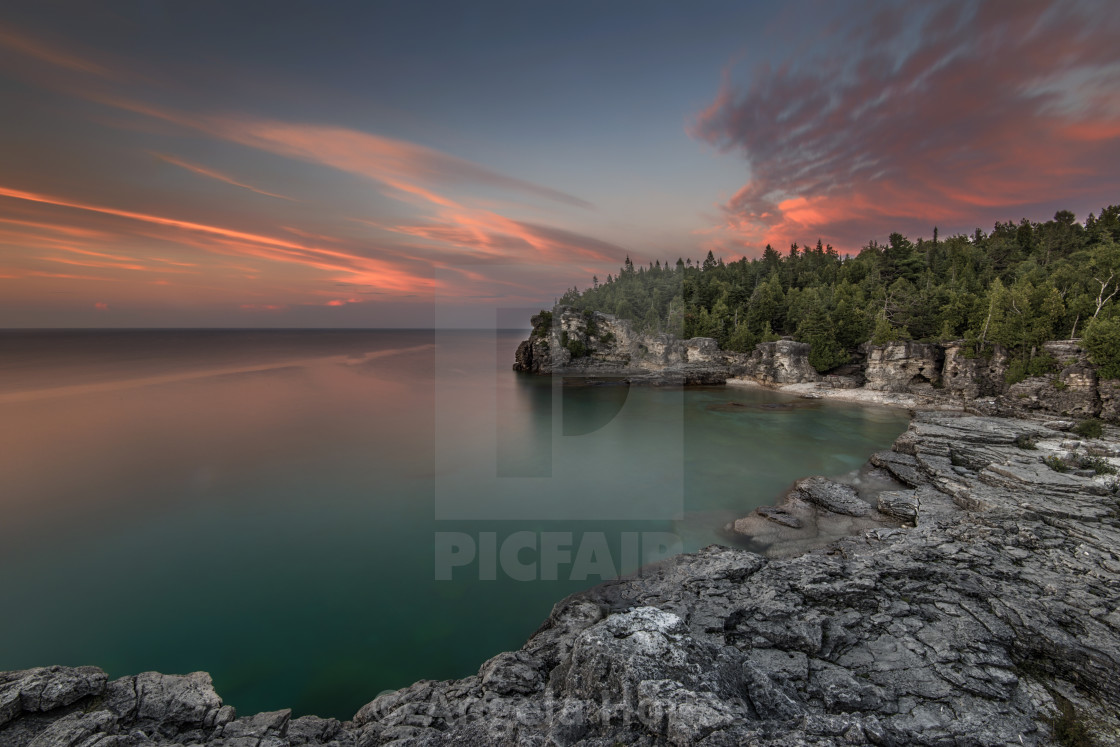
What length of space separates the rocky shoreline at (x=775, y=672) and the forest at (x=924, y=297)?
1142 inches

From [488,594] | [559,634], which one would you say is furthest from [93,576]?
[559,634]

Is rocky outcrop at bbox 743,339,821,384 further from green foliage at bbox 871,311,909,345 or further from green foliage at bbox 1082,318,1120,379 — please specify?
green foliage at bbox 1082,318,1120,379

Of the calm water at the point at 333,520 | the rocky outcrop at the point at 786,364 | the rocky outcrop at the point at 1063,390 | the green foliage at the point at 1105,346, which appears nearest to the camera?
the calm water at the point at 333,520

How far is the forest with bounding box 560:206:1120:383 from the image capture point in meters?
30.8

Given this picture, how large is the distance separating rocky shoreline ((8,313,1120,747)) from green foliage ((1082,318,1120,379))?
22786 mm

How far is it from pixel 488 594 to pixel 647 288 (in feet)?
221

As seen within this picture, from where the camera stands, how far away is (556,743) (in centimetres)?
455

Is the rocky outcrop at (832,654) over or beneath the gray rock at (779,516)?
over

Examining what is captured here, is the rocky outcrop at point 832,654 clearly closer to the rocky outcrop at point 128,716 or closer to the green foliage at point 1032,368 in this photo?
the rocky outcrop at point 128,716

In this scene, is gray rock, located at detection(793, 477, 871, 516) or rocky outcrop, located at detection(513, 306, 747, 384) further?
rocky outcrop, located at detection(513, 306, 747, 384)

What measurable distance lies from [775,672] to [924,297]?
53714 mm

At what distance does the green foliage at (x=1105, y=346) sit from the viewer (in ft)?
78.9

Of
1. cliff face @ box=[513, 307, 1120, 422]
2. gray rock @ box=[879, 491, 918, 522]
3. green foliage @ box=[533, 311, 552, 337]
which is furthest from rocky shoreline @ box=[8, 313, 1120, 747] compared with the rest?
green foliage @ box=[533, 311, 552, 337]

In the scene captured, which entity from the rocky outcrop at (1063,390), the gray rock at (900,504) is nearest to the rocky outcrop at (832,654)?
the gray rock at (900,504)
